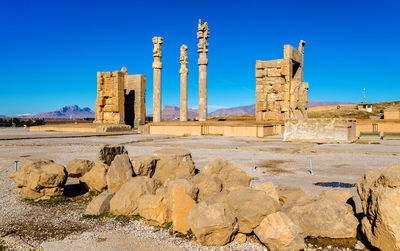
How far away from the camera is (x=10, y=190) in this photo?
6320 millimetres

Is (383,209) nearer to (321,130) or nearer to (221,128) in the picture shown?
(321,130)

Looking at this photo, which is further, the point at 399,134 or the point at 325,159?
the point at 399,134

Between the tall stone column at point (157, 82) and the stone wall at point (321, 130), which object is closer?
the stone wall at point (321, 130)

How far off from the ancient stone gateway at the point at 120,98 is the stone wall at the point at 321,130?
15557mm

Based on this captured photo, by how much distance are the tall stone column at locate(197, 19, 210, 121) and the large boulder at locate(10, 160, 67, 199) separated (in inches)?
916

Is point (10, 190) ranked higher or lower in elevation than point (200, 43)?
lower

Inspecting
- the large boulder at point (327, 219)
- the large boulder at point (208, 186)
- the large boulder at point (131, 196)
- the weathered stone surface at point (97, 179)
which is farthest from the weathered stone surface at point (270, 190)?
the weathered stone surface at point (97, 179)

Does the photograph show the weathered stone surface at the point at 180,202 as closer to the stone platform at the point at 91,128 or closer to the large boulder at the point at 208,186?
the large boulder at the point at 208,186

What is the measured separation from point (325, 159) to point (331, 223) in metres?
6.30

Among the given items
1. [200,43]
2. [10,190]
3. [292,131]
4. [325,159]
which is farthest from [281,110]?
[10,190]

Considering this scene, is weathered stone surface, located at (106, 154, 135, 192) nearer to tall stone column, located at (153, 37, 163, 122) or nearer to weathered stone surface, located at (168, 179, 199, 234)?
weathered stone surface, located at (168, 179, 199, 234)

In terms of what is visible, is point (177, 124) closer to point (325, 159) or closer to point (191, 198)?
point (325, 159)

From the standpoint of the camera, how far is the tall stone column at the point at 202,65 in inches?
1137

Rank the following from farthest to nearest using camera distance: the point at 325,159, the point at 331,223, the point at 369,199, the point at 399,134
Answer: the point at 399,134
the point at 325,159
the point at 331,223
the point at 369,199
